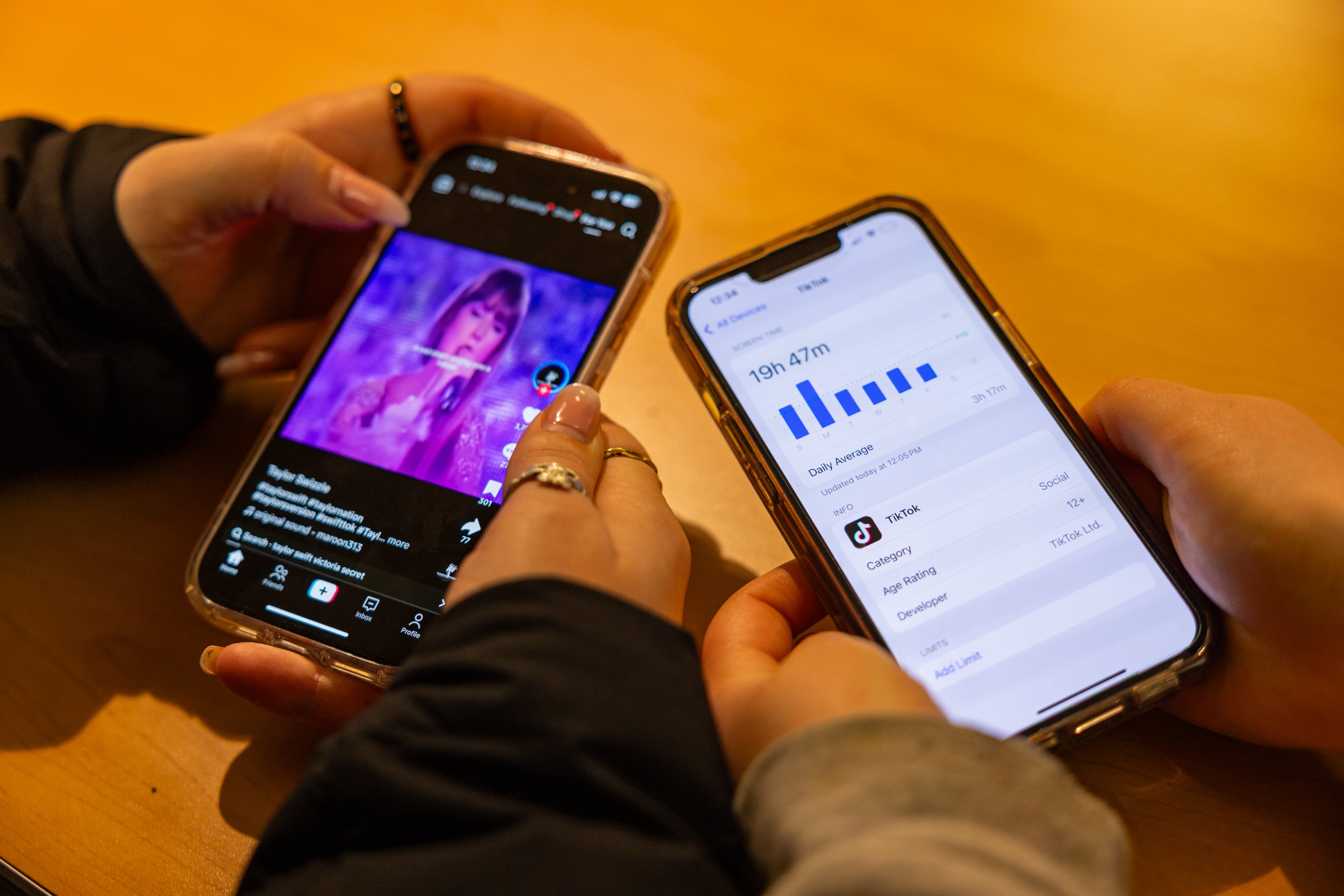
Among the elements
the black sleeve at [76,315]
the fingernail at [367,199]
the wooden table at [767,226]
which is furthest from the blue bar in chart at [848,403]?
the black sleeve at [76,315]

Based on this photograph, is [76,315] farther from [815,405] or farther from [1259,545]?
[1259,545]

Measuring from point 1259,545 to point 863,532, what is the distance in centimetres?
19

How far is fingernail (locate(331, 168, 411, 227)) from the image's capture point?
22.6 inches

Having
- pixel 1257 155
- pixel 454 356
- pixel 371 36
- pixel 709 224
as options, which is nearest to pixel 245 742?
pixel 454 356

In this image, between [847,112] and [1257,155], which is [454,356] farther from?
[1257,155]

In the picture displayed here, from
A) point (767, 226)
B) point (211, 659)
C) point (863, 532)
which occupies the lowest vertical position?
point (211, 659)

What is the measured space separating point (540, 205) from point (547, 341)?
0.12 meters

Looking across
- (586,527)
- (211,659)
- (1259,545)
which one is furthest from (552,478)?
(1259,545)

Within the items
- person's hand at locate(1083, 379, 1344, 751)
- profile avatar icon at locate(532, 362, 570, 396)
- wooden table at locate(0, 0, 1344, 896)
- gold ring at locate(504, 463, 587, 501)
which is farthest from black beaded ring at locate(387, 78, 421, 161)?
person's hand at locate(1083, 379, 1344, 751)

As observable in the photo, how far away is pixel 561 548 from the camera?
0.37 meters

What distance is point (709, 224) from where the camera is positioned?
65 cm

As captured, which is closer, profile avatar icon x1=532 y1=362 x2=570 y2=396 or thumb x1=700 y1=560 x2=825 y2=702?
thumb x1=700 y1=560 x2=825 y2=702

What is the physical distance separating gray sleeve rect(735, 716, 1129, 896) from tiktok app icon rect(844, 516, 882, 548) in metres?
0.17

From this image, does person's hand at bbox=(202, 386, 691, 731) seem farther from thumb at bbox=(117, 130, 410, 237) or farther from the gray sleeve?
thumb at bbox=(117, 130, 410, 237)
